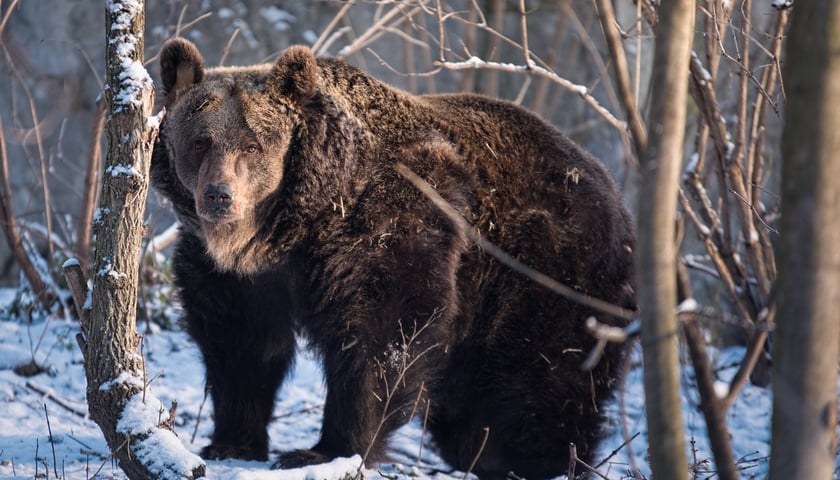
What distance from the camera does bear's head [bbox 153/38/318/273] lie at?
15.3ft

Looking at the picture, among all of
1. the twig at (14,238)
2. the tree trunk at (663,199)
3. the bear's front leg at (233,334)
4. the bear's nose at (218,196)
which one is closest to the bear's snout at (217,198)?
the bear's nose at (218,196)

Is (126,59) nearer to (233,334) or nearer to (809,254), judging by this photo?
(233,334)

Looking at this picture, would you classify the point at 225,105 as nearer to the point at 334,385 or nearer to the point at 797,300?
the point at 334,385

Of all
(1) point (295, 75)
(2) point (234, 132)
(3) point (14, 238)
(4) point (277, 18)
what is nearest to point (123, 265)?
(2) point (234, 132)

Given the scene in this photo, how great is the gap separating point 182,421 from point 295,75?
8.07ft

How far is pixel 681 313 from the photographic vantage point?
2418 mm

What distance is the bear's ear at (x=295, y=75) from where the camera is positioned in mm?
4762

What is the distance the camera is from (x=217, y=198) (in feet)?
14.7

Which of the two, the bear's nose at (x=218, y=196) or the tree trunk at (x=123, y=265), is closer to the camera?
the tree trunk at (x=123, y=265)

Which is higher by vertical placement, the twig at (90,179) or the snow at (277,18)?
the snow at (277,18)

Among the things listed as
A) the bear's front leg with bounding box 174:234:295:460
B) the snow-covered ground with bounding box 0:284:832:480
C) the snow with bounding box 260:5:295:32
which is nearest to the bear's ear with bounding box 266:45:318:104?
the bear's front leg with bounding box 174:234:295:460

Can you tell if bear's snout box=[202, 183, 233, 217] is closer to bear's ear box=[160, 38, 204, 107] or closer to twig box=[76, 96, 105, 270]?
bear's ear box=[160, 38, 204, 107]

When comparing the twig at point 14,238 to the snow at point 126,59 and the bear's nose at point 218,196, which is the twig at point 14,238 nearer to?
the bear's nose at point 218,196

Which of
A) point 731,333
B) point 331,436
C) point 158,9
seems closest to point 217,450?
point 331,436
